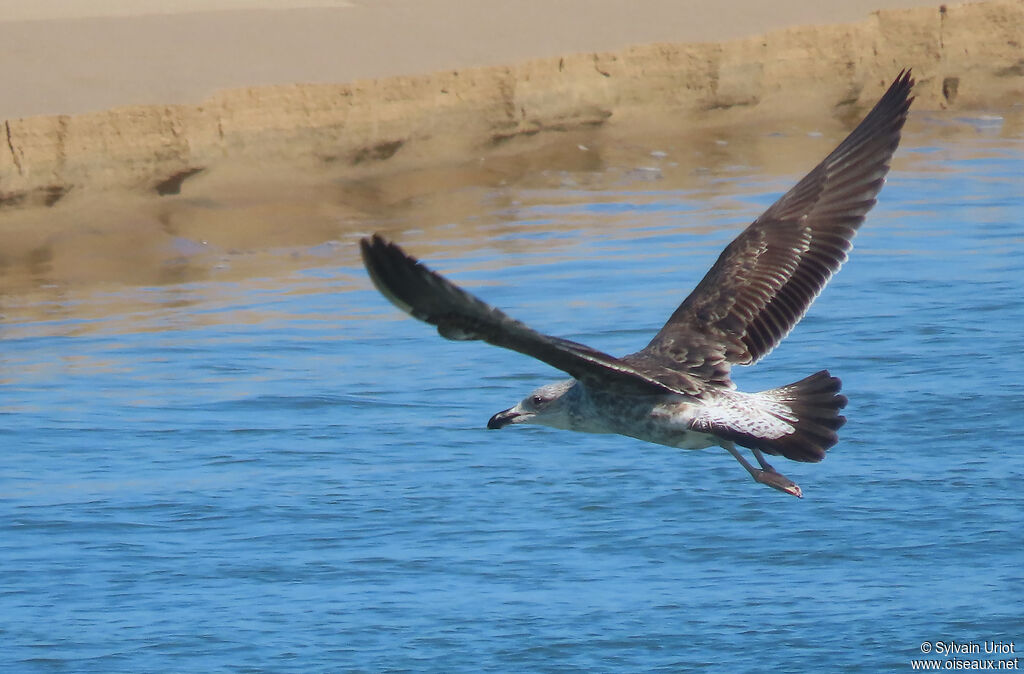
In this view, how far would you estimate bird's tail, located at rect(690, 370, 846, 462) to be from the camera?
18.0ft

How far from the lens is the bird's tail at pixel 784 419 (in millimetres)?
5480

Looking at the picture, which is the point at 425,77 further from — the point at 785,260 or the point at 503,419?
the point at 503,419

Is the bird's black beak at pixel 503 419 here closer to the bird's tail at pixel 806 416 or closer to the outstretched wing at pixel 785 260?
the outstretched wing at pixel 785 260

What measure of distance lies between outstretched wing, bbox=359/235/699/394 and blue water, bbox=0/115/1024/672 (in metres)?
1.99

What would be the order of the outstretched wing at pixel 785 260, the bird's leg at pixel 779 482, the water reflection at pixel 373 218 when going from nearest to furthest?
the bird's leg at pixel 779 482 < the outstretched wing at pixel 785 260 < the water reflection at pixel 373 218

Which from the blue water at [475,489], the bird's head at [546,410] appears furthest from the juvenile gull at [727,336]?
the blue water at [475,489]

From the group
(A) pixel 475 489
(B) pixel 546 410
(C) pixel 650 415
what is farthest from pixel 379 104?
(C) pixel 650 415

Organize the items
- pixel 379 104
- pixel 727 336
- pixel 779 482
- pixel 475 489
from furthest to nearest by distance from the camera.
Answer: pixel 379 104, pixel 475 489, pixel 727 336, pixel 779 482

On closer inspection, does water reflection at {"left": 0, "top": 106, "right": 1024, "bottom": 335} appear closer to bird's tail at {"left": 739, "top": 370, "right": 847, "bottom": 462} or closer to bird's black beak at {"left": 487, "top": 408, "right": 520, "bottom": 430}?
bird's black beak at {"left": 487, "top": 408, "right": 520, "bottom": 430}

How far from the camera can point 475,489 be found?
8.15 metres

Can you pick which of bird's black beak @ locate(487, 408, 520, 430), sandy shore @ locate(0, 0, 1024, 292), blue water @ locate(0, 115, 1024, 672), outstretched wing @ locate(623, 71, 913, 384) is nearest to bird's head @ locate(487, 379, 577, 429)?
bird's black beak @ locate(487, 408, 520, 430)

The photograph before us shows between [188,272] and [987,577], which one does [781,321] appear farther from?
[188,272]

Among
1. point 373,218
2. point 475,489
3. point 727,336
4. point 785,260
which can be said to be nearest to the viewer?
point 727,336

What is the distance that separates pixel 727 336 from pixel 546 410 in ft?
2.75
